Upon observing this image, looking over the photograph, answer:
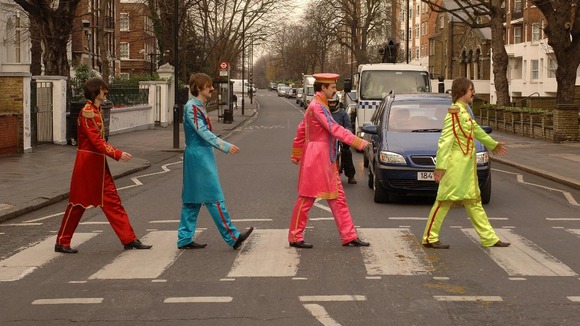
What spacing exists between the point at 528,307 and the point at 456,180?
2817 mm

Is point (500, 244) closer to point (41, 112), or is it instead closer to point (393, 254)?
point (393, 254)

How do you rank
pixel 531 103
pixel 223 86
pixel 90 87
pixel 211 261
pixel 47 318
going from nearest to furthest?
pixel 47 318, pixel 211 261, pixel 90 87, pixel 531 103, pixel 223 86

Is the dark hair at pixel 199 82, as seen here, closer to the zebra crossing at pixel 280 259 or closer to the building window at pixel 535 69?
the zebra crossing at pixel 280 259

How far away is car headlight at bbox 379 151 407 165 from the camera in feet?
44.2

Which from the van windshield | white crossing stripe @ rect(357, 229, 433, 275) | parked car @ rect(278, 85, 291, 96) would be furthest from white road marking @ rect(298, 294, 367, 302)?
parked car @ rect(278, 85, 291, 96)

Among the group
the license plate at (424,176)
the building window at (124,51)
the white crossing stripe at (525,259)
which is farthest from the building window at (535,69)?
the white crossing stripe at (525,259)

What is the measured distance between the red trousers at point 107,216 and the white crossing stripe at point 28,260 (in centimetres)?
21

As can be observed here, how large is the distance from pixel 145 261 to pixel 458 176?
10.5 feet

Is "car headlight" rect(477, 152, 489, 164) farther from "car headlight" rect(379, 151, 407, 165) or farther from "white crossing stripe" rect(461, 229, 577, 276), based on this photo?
"white crossing stripe" rect(461, 229, 577, 276)

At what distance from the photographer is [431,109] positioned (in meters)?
14.9

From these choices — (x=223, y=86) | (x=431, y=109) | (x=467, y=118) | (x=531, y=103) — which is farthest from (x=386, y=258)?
(x=223, y=86)

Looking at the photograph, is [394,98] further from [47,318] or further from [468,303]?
[47,318]

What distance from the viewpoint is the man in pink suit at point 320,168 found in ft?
30.7

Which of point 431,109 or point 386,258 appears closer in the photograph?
point 386,258
